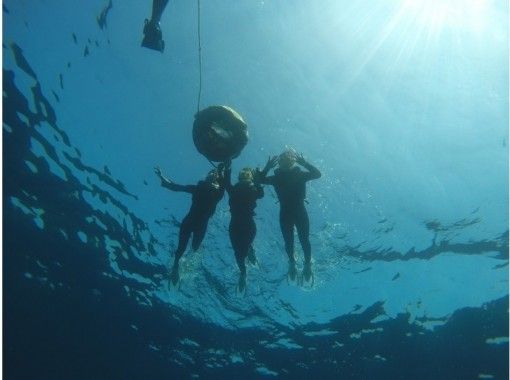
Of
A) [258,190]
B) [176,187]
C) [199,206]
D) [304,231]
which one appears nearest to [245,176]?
[258,190]

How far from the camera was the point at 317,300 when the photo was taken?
18.6 m

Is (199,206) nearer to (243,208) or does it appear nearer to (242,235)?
(243,208)

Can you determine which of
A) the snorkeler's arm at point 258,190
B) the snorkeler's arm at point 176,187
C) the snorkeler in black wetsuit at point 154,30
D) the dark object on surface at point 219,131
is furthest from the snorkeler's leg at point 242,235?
the snorkeler in black wetsuit at point 154,30

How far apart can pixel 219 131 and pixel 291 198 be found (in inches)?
113

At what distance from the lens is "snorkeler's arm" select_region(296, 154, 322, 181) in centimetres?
899

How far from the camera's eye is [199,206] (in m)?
9.71

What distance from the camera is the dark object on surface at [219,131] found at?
7.89m

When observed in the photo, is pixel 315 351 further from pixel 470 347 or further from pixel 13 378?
pixel 13 378

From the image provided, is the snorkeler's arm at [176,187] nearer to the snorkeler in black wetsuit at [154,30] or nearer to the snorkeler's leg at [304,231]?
the snorkeler's leg at [304,231]

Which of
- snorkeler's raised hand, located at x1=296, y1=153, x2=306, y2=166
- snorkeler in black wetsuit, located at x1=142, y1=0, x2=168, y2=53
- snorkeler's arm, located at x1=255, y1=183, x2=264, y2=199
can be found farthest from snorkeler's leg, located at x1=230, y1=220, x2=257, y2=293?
snorkeler in black wetsuit, located at x1=142, y1=0, x2=168, y2=53

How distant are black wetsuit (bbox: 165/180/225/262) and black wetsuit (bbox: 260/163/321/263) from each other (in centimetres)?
125

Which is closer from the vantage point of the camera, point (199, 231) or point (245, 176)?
point (245, 176)

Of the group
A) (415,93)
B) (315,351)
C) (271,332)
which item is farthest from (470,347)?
(415,93)

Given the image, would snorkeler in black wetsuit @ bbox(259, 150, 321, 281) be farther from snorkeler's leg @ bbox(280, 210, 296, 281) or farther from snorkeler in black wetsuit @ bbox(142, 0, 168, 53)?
snorkeler in black wetsuit @ bbox(142, 0, 168, 53)
